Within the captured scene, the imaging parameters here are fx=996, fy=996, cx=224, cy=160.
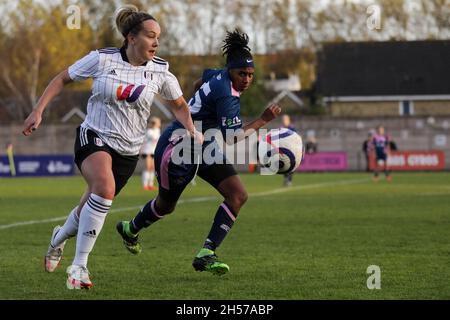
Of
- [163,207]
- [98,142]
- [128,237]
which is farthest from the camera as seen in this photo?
[128,237]

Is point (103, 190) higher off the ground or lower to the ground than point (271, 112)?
lower

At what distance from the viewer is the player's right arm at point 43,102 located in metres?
7.81

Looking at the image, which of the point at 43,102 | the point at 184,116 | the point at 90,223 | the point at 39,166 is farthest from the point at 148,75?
the point at 39,166

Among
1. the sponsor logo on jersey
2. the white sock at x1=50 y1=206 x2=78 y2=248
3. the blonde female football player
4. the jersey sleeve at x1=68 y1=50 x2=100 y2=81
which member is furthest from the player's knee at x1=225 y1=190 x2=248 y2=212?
the jersey sleeve at x1=68 y1=50 x2=100 y2=81

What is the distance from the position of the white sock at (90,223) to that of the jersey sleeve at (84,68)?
3.25 feet

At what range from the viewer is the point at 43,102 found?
26.1 ft

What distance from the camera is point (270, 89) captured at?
81688 millimetres

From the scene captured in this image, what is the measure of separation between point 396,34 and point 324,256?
202 feet

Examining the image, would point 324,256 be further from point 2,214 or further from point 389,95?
point 389,95

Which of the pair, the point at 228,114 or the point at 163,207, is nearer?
the point at 228,114

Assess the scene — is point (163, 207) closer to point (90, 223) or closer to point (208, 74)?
point (208, 74)

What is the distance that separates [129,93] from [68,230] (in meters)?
1.43
